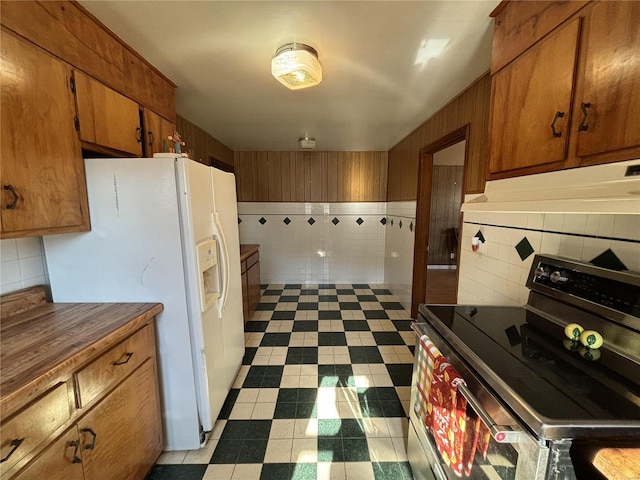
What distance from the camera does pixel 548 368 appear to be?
33.0 inches

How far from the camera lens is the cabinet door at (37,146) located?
968mm

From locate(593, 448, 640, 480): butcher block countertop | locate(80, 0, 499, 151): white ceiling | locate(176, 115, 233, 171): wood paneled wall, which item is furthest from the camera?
locate(176, 115, 233, 171): wood paneled wall

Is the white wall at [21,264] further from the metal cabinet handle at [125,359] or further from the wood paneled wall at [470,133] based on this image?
the wood paneled wall at [470,133]

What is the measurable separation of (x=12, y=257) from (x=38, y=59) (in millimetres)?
965

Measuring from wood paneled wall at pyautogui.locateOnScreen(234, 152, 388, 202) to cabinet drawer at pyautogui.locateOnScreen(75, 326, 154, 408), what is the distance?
3.40 meters

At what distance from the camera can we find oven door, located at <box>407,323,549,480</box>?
2.11ft

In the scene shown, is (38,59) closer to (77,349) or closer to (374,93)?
(77,349)

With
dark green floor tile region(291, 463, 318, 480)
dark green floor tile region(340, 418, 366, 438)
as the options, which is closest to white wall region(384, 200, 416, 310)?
dark green floor tile region(340, 418, 366, 438)

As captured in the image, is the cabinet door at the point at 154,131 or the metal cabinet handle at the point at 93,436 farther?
the cabinet door at the point at 154,131

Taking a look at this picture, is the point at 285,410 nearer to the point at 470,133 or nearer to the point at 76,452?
the point at 76,452

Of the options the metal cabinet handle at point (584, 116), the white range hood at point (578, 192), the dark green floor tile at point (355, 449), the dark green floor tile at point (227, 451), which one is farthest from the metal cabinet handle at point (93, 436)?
the metal cabinet handle at point (584, 116)

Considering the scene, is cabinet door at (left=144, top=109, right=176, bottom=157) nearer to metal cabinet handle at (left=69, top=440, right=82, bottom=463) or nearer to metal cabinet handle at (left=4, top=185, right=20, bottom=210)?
metal cabinet handle at (left=4, top=185, right=20, bottom=210)

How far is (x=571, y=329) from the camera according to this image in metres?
0.99

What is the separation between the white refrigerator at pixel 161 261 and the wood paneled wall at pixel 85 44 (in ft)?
1.61
